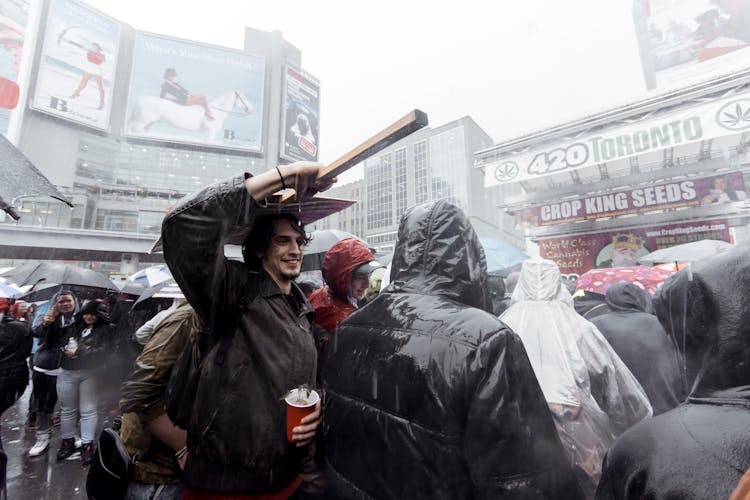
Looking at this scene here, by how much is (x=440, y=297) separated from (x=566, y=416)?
5.11ft

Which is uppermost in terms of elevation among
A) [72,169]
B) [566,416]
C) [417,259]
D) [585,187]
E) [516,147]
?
[72,169]

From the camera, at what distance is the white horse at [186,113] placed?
4194cm

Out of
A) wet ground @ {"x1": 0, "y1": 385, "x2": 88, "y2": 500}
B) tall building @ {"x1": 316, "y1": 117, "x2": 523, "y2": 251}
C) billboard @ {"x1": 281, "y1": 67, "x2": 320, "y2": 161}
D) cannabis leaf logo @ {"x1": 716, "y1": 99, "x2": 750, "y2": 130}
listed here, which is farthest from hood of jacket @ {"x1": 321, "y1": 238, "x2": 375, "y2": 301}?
tall building @ {"x1": 316, "y1": 117, "x2": 523, "y2": 251}

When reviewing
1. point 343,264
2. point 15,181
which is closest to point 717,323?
point 343,264

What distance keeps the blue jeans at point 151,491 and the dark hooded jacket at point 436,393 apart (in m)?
1.01

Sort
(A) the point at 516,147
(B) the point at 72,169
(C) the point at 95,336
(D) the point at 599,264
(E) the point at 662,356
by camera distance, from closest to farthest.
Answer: (E) the point at 662,356 → (C) the point at 95,336 → (D) the point at 599,264 → (A) the point at 516,147 → (B) the point at 72,169

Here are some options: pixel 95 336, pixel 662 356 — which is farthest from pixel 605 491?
pixel 95 336

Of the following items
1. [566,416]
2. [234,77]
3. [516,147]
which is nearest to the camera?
[566,416]

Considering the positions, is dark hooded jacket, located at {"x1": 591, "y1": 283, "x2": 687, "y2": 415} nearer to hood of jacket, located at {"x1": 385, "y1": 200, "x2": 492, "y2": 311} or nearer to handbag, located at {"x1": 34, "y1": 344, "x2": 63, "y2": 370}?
hood of jacket, located at {"x1": 385, "y1": 200, "x2": 492, "y2": 311}

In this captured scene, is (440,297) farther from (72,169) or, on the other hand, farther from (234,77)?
(234,77)

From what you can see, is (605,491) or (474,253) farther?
(474,253)

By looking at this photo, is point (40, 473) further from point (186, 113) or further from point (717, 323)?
point (186, 113)

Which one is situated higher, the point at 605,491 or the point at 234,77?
the point at 234,77

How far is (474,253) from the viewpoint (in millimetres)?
1550
